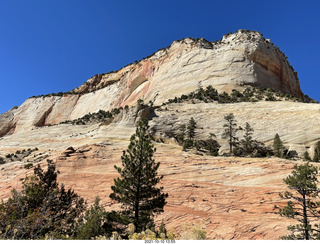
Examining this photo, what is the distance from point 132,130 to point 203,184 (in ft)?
53.1

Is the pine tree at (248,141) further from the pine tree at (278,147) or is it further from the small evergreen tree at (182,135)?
the small evergreen tree at (182,135)

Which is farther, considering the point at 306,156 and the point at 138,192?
the point at 306,156

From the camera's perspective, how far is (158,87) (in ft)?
198

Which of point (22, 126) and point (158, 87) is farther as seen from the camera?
point (22, 126)

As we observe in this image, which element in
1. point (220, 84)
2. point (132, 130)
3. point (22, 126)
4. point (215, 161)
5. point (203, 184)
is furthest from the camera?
point (22, 126)

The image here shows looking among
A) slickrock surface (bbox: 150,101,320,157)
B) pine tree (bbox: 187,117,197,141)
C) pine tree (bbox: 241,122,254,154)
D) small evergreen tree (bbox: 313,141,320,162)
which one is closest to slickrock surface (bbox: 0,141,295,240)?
pine tree (bbox: 187,117,197,141)

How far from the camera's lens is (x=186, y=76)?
57.5 m

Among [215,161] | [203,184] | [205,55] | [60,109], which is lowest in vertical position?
[203,184]

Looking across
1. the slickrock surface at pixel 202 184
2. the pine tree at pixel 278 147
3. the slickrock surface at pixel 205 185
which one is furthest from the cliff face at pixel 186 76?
the slickrock surface at pixel 205 185

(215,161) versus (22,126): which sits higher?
(22,126)

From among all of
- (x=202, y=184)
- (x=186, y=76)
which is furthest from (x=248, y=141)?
(x=186, y=76)

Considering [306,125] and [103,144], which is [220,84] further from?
[103,144]

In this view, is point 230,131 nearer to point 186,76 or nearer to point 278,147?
point 278,147
